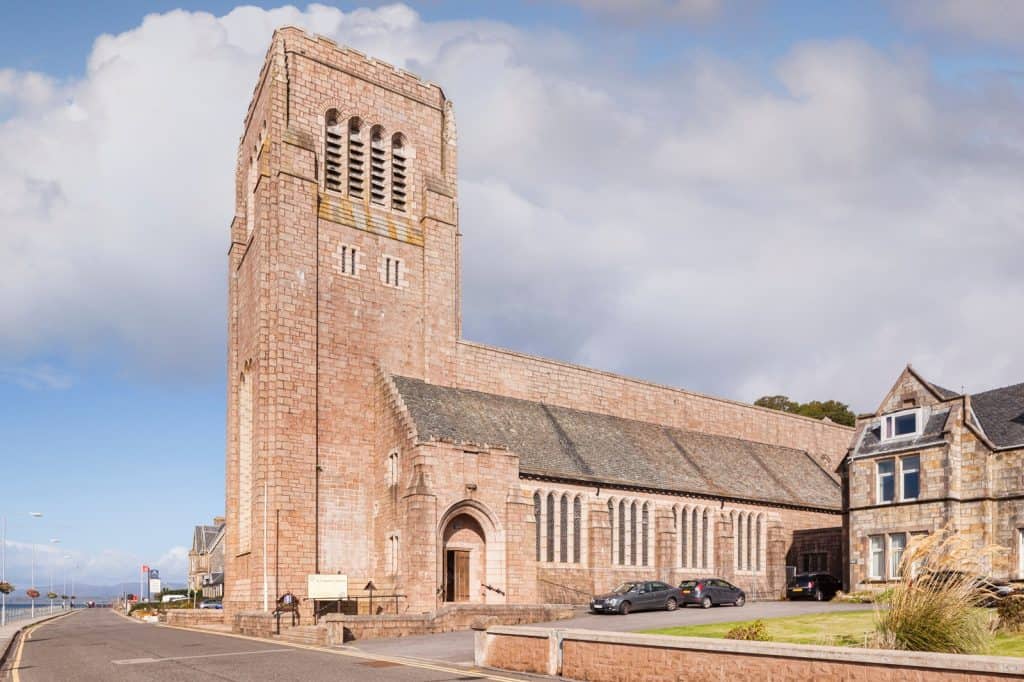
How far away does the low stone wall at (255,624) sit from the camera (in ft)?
112

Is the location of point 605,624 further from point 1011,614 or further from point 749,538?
point 749,538

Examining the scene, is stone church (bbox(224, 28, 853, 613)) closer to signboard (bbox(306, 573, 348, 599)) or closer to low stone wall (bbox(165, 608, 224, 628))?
low stone wall (bbox(165, 608, 224, 628))

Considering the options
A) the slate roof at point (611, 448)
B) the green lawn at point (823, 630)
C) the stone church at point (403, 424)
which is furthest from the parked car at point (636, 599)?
the green lawn at point (823, 630)

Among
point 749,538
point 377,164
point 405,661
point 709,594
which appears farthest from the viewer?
point 749,538

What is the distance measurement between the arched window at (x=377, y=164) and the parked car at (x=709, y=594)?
23.5 meters

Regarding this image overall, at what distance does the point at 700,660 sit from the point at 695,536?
34.6 meters

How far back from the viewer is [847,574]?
41.8 metres

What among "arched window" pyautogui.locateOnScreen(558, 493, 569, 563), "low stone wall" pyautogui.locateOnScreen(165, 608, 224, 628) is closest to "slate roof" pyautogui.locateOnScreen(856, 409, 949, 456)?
"arched window" pyautogui.locateOnScreen(558, 493, 569, 563)

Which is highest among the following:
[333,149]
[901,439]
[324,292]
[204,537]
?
[333,149]

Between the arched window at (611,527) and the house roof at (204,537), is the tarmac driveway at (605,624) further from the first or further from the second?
the house roof at (204,537)

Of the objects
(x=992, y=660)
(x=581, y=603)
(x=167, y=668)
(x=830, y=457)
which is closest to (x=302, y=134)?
(x=581, y=603)

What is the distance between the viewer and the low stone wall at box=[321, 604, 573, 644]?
100ft

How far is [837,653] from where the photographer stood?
14781 millimetres

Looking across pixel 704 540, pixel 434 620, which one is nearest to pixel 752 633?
pixel 434 620
